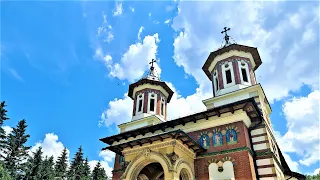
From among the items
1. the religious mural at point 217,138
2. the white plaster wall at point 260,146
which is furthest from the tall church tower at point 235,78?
the religious mural at point 217,138

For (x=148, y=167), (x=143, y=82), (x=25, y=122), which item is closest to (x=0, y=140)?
(x=25, y=122)

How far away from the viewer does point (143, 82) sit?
25703 mm

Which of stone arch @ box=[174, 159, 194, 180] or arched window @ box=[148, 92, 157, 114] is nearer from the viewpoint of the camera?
stone arch @ box=[174, 159, 194, 180]

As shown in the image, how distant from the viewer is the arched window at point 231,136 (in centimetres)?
1517

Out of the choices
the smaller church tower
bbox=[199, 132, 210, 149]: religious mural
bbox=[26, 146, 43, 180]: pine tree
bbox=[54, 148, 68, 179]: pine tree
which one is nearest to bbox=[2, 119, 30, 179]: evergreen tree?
bbox=[26, 146, 43, 180]: pine tree

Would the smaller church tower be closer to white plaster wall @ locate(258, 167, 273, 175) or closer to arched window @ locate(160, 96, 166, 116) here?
arched window @ locate(160, 96, 166, 116)

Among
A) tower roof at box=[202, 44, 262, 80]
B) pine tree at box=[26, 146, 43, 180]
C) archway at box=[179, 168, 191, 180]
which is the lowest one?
archway at box=[179, 168, 191, 180]

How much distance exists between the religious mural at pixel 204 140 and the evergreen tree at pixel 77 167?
37.7 m

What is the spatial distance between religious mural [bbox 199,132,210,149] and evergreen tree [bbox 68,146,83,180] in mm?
37687

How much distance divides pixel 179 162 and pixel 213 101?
7530 millimetres

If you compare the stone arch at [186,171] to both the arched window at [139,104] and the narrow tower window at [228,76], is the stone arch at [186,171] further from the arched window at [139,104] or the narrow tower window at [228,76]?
the arched window at [139,104]

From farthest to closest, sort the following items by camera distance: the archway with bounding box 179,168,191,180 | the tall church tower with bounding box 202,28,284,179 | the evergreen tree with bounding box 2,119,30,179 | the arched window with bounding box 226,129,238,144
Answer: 1. the evergreen tree with bounding box 2,119,30,179
2. the tall church tower with bounding box 202,28,284,179
3. the arched window with bounding box 226,129,238,144
4. the archway with bounding box 179,168,191,180

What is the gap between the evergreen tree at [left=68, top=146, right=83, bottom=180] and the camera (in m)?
47.0

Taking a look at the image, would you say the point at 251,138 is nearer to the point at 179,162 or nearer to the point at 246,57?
the point at 179,162
